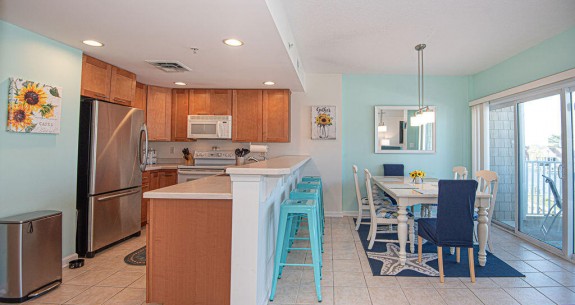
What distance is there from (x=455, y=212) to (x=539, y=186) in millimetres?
2180

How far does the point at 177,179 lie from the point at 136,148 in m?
1.07

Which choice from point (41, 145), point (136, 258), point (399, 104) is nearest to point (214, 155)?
point (136, 258)

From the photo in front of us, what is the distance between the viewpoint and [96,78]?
10.6 ft

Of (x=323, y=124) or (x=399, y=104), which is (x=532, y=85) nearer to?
(x=399, y=104)

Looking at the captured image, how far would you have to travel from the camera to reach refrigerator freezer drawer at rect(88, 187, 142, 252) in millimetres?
3045

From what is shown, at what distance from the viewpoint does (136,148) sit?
361cm

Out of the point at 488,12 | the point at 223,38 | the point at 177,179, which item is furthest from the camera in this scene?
the point at 177,179

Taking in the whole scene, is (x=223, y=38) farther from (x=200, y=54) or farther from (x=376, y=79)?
(x=376, y=79)

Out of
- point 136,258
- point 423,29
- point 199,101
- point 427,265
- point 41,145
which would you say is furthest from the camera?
point 199,101

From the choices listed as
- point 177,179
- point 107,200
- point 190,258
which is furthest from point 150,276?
point 177,179

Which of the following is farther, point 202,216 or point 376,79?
point 376,79

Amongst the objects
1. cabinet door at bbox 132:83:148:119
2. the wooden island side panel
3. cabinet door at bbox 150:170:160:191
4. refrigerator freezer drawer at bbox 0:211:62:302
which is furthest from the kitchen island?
cabinet door at bbox 132:83:148:119

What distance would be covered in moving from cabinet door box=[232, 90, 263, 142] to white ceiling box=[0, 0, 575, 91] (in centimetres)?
49

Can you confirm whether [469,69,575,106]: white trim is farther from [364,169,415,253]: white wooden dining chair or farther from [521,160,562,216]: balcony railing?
[364,169,415,253]: white wooden dining chair
